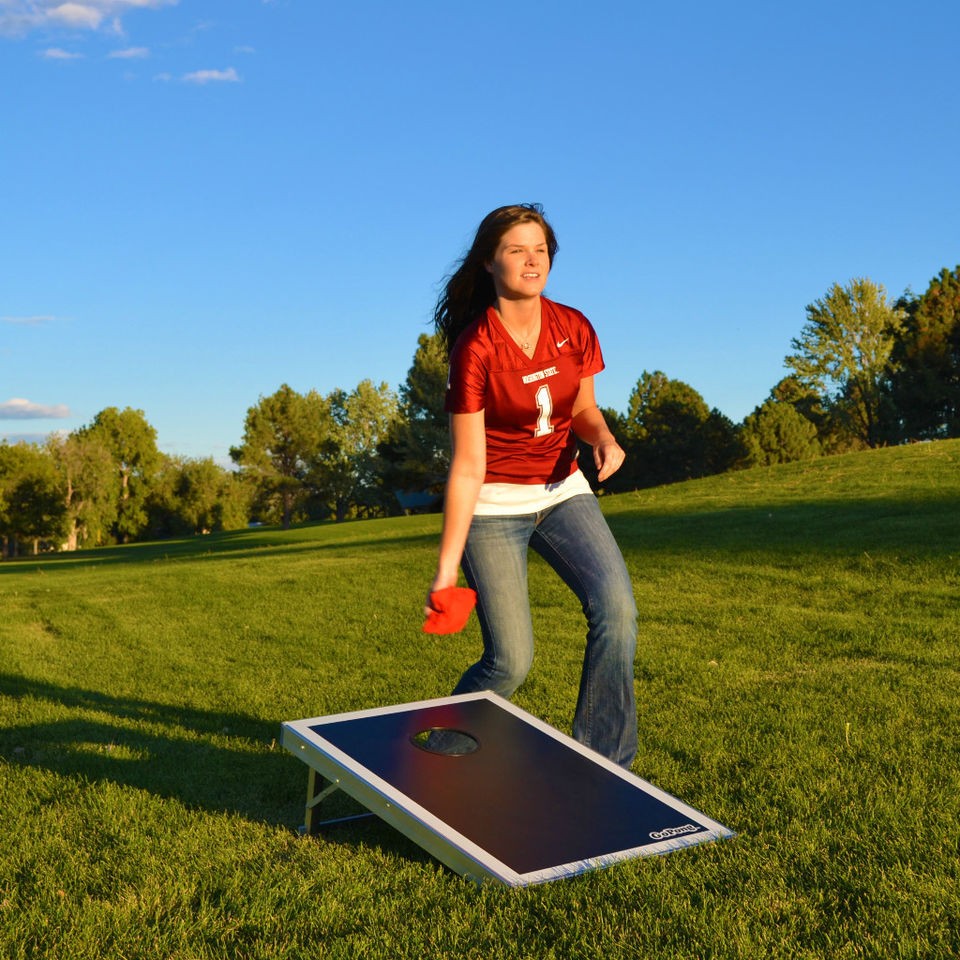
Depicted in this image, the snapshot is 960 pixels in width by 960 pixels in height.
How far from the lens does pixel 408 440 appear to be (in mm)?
59875

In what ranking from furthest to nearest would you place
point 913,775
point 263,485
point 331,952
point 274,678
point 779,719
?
point 263,485, point 274,678, point 779,719, point 913,775, point 331,952

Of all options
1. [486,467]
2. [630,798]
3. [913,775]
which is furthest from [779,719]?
Result: [486,467]

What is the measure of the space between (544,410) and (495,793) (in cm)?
172

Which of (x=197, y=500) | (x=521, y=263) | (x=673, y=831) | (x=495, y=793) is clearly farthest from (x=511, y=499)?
(x=197, y=500)

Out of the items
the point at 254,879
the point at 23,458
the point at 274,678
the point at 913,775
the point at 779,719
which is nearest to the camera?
the point at 254,879

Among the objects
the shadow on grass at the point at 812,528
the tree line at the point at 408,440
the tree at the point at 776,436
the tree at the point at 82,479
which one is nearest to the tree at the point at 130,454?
the tree line at the point at 408,440

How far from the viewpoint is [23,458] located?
71812 millimetres

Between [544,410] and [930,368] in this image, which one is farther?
[930,368]

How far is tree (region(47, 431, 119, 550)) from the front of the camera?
73500 mm

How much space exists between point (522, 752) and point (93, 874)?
1.76m

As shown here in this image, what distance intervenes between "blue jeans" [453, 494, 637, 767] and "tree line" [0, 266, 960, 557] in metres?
50.0

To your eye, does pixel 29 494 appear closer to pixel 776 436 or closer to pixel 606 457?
pixel 776 436

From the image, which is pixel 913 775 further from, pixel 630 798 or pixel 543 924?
pixel 543 924

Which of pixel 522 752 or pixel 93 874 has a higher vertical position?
pixel 522 752
